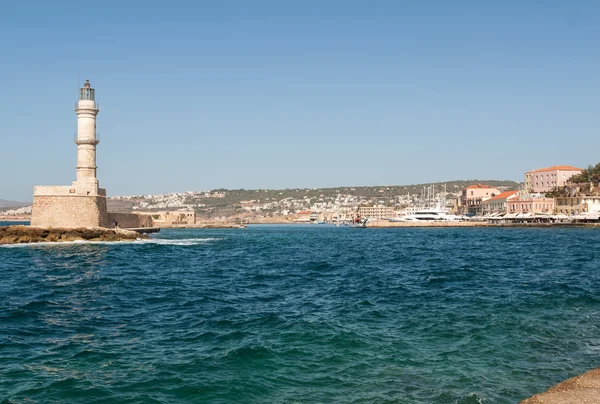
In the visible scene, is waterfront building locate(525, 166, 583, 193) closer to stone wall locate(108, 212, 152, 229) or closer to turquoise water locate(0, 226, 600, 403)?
stone wall locate(108, 212, 152, 229)

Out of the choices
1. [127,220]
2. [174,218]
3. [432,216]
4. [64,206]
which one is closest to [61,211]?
[64,206]

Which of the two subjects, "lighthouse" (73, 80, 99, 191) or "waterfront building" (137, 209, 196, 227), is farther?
"waterfront building" (137, 209, 196, 227)

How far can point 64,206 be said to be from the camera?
5103 cm

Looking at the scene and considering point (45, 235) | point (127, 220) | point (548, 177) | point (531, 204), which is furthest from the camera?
point (548, 177)

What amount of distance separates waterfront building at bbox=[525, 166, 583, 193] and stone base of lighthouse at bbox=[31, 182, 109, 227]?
312 feet

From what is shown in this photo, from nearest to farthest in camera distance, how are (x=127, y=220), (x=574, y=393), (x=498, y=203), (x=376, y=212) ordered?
(x=574, y=393) → (x=127, y=220) → (x=498, y=203) → (x=376, y=212)

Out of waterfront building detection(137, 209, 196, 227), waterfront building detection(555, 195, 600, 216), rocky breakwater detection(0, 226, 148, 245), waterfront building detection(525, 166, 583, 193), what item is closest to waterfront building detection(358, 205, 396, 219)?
waterfront building detection(525, 166, 583, 193)

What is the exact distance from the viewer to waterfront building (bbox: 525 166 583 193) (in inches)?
4614

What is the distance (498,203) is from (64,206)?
9876 centimetres

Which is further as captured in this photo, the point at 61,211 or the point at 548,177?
the point at 548,177

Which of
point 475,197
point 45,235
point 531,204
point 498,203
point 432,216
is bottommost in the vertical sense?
point 45,235

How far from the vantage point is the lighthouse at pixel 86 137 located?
5366cm

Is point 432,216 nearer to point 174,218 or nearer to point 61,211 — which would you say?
point 174,218

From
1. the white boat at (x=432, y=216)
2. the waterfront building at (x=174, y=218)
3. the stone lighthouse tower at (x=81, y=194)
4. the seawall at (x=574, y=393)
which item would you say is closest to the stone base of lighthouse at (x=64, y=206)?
the stone lighthouse tower at (x=81, y=194)
